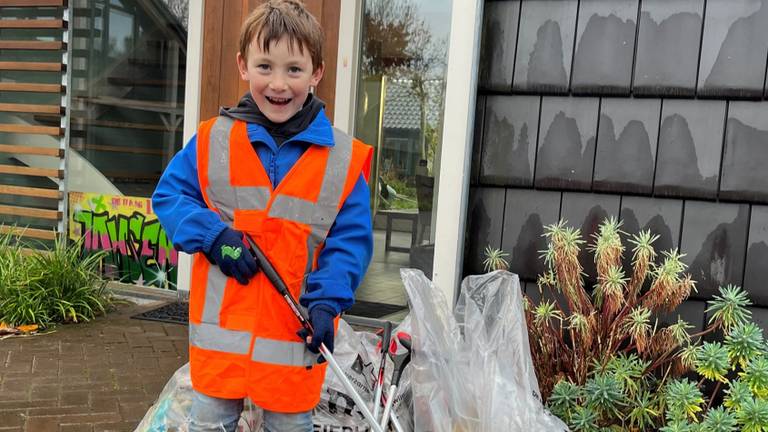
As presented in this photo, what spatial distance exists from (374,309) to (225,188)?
8.99 feet

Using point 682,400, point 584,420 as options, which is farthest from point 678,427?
point 584,420

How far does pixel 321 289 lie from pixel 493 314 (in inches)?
34.6

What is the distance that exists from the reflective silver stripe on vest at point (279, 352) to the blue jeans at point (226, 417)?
0.18 m

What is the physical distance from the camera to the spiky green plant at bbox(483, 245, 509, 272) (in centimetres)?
309

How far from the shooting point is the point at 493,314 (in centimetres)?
251

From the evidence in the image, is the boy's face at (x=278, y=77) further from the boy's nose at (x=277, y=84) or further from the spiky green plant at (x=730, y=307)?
the spiky green plant at (x=730, y=307)

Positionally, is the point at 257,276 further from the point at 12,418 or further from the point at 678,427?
the point at 12,418

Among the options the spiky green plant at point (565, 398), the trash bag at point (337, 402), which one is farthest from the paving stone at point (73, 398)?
the spiky green plant at point (565, 398)

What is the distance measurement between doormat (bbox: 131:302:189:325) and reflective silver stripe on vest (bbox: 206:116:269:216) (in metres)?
2.86

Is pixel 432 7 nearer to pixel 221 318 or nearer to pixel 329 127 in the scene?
pixel 329 127

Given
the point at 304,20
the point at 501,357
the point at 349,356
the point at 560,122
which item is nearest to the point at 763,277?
the point at 560,122

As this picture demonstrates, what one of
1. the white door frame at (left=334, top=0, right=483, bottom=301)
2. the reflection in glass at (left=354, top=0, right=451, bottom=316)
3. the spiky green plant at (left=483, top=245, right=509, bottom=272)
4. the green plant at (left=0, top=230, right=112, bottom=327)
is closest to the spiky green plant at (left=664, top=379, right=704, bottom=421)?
the spiky green plant at (left=483, top=245, right=509, bottom=272)

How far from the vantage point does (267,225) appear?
6.17 ft

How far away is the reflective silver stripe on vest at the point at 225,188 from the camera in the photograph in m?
1.89
